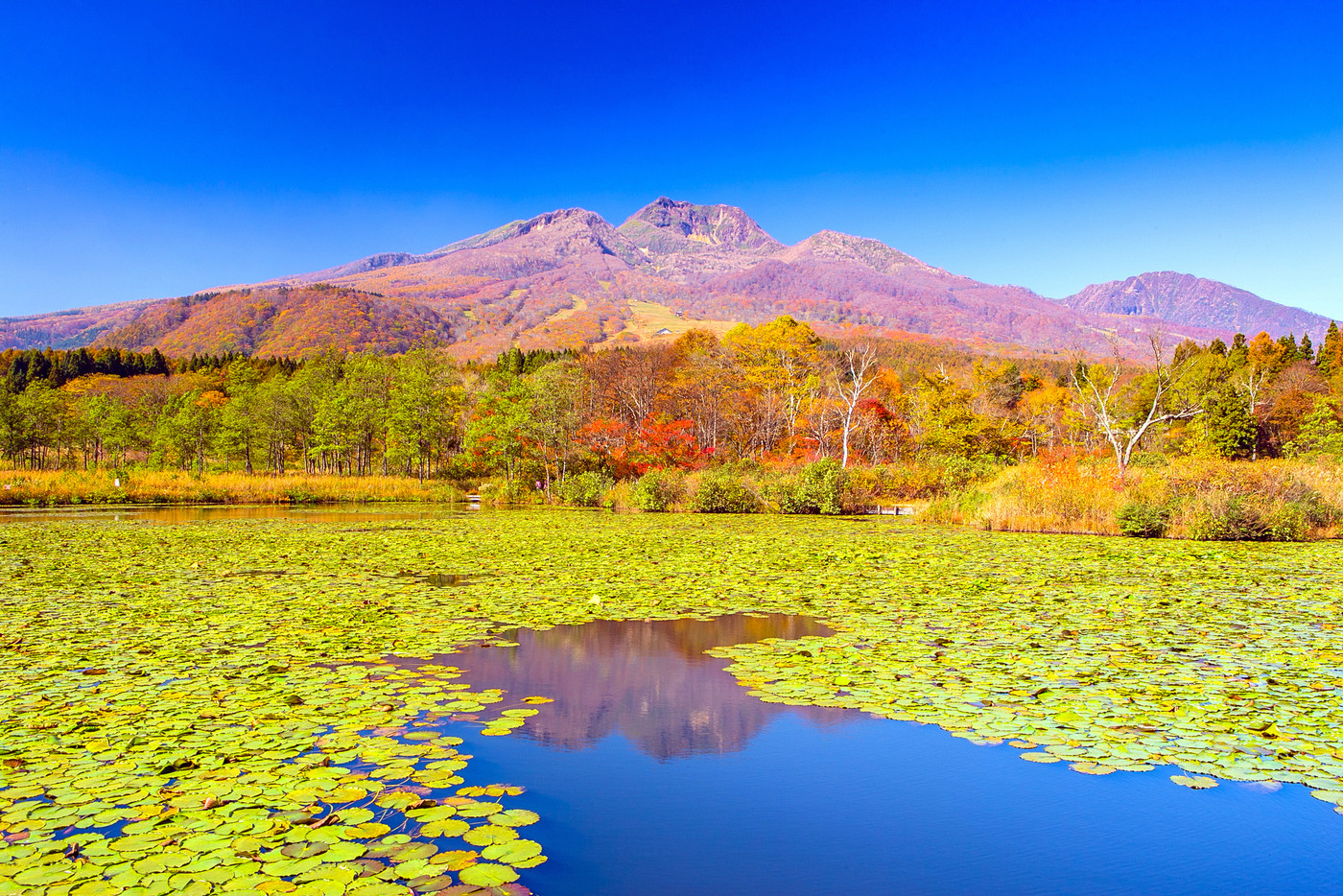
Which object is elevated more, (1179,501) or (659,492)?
Result: (1179,501)

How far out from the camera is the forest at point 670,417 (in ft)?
156

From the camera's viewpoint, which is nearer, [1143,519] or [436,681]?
[436,681]

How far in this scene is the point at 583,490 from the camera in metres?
39.4

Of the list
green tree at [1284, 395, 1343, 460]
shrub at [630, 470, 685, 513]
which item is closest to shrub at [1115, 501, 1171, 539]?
shrub at [630, 470, 685, 513]

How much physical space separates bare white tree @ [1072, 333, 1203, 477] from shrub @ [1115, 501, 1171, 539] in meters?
2.52

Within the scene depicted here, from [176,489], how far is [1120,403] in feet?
240

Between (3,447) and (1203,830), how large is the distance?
66.0 m

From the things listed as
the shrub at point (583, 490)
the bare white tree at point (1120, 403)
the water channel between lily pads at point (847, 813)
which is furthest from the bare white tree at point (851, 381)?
the water channel between lily pads at point (847, 813)

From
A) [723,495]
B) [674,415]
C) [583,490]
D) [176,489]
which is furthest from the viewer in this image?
[674,415]

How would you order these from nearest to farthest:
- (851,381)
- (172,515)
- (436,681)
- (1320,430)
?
(436,681) → (172,515) → (1320,430) → (851,381)

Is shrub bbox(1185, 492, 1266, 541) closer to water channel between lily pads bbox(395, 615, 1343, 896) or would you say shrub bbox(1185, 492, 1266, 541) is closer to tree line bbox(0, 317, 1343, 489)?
water channel between lily pads bbox(395, 615, 1343, 896)

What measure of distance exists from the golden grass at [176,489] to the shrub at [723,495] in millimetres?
21422

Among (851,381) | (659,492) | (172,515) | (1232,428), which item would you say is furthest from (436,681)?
(1232,428)

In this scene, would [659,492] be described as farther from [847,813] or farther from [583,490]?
[847,813]
